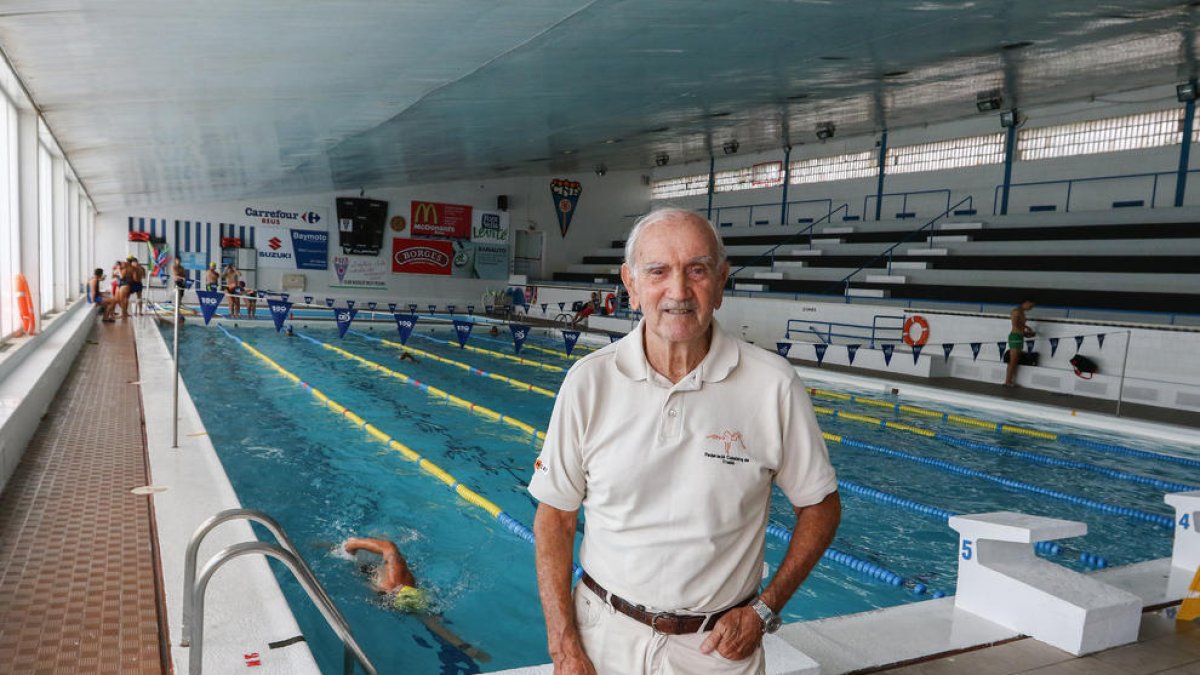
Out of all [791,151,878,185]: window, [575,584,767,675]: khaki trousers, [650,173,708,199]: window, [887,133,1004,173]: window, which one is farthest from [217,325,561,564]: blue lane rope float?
[650,173,708,199]: window

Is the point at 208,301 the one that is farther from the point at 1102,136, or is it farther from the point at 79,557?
the point at 1102,136

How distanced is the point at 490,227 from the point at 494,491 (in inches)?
825

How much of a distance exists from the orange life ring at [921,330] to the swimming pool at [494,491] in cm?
378

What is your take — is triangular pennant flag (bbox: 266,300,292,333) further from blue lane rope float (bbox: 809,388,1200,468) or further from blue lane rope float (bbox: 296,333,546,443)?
blue lane rope float (bbox: 809,388,1200,468)

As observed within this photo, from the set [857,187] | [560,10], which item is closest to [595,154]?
[857,187]

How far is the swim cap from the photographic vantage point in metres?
3.61

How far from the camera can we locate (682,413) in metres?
1.32

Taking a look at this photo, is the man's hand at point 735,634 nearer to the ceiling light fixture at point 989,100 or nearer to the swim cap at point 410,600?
the swim cap at point 410,600

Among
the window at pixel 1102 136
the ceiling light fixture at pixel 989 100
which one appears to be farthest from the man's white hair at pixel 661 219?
A: the window at pixel 1102 136

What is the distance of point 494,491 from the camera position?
559 cm

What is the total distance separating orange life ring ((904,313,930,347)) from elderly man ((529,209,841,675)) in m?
12.8

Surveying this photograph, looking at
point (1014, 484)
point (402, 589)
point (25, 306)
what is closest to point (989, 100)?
point (1014, 484)

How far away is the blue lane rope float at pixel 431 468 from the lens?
15.8 ft

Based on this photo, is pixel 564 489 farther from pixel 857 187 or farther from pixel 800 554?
pixel 857 187
